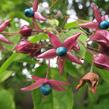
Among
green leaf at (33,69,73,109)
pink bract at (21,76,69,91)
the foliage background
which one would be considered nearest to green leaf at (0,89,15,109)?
the foliage background

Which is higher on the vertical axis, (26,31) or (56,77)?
(26,31)

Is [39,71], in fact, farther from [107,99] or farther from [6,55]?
[6,55]

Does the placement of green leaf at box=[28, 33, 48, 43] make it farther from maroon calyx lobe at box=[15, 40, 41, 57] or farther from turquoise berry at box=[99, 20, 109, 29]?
turquoise berry at box=[99, 20, 109, 29]

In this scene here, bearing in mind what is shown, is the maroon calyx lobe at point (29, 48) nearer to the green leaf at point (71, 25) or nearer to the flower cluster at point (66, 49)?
the flower cluster at point (66, 49)

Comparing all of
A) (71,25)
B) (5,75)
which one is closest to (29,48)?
(71,25)

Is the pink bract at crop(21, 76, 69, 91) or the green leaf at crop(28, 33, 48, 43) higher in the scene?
the green leaf at crop(28, 33, 48, 43)

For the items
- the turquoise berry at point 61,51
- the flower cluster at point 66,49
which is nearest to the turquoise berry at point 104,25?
the flower cluster at point 66,49

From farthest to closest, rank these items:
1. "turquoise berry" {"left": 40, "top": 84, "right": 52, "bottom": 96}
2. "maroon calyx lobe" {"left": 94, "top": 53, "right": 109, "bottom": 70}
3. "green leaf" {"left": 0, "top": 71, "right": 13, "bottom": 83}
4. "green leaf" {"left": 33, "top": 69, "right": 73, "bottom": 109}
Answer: "green leaf" {"left": 0, "top": 71, "right": 13, "bottom": 83} < "green leaf" {"left": 33, "top": 69, "right": 73, "bottom": 109} < "turquoise berry" {"left": 40, "top": 84, "right": 52, "bottom": 96} < "maroon calyx lobe" {"left": 94, "top": 53, "right": 109, "bottom": 70}

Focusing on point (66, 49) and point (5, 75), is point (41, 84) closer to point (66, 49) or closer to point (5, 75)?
point (66, 49)

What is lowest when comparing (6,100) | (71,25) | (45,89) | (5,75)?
(6,100)
